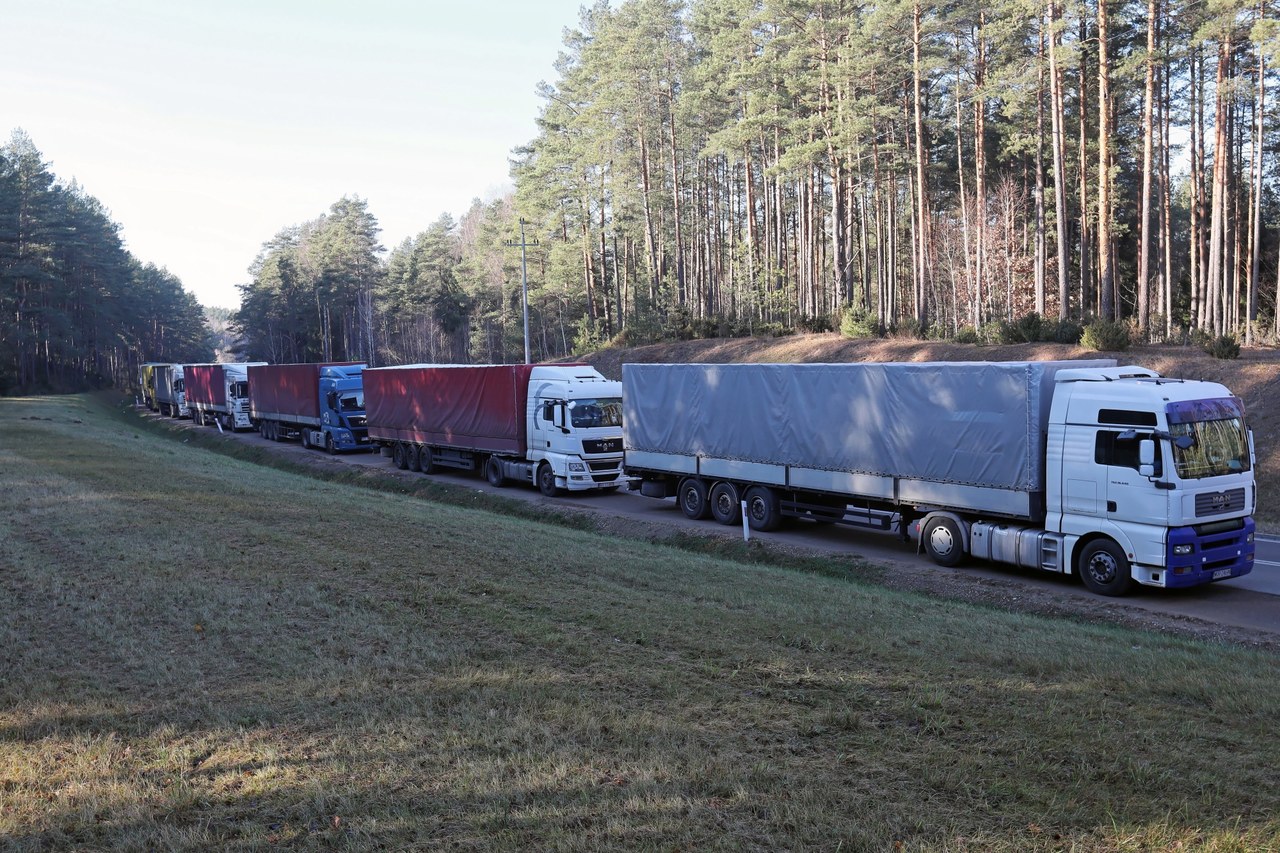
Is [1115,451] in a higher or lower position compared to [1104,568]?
higher

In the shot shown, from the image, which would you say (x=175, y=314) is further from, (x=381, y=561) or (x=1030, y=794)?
(x=1030, y=794)

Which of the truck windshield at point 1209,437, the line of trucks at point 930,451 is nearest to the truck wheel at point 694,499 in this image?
the line of trucks at point 930,451

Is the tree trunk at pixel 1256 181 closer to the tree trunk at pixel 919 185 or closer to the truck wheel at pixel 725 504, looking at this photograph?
the tree trunk at pixel 919 185

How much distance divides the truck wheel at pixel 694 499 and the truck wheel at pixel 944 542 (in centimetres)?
536

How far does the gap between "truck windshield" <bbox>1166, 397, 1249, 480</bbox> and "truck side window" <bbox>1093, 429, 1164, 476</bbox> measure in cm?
39

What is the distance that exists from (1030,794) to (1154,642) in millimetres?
5848

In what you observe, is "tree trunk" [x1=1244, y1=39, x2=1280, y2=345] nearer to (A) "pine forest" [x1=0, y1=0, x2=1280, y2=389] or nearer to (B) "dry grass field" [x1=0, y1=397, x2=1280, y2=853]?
(A) "pine forest" [x1=0, y1=0, x2=1280, y2=389]

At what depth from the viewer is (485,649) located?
7602mm

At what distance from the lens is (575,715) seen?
610 cm

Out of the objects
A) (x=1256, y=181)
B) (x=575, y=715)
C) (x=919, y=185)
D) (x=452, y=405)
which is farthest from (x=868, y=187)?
(x=575, y=715)

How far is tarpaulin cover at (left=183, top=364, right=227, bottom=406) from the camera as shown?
47.1m

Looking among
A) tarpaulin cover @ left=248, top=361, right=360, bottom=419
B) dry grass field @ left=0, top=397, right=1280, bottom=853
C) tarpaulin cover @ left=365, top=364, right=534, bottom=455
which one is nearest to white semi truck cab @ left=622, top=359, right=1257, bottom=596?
dry grass field @ left=0, top=397, right=1280, bottom=853

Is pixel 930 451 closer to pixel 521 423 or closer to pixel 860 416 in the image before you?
pixel 860 416

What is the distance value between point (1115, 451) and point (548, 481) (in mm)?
13750
